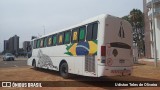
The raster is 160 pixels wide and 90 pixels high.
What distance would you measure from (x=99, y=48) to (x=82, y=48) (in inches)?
71.8

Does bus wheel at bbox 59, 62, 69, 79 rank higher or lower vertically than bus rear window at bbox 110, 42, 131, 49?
lower

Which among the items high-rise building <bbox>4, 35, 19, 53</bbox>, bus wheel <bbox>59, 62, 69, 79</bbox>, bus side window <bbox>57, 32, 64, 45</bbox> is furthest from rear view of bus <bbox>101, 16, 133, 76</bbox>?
high-rise building <bbox>4, 35, 19, 53</bbox>

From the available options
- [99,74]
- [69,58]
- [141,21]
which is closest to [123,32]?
[99,74]

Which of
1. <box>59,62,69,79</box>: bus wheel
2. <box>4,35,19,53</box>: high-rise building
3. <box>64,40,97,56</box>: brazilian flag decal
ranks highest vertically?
<box>4,35,19,53</box>: high-rise building

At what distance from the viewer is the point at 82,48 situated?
13.8 metres

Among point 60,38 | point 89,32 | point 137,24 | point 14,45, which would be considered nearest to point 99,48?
point 89,32

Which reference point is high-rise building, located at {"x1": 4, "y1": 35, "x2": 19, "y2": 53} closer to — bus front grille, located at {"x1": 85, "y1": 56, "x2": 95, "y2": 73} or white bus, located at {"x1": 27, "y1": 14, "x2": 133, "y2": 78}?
white bus, located at {"x1": 27, "y1": 14, "x2": 133, "y2": 78}

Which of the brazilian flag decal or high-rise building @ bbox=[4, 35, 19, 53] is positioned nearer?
the brazilian flag decal

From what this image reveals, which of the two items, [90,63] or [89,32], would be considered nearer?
[90,63]

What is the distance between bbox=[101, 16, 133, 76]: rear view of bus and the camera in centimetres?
1217

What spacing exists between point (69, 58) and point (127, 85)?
411 cm

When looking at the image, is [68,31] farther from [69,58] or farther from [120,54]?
[120,54]

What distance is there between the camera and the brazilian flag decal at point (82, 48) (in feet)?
41.7

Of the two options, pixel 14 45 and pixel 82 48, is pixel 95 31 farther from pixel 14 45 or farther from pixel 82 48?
pixel 14 45
